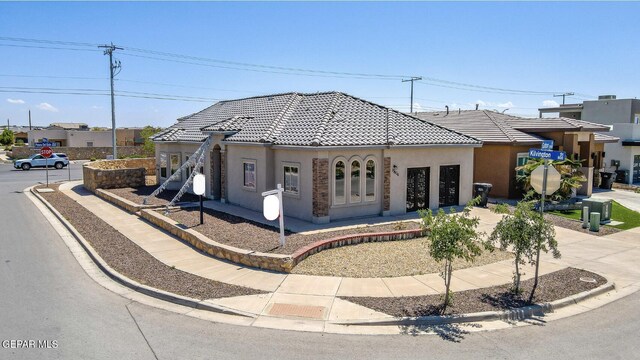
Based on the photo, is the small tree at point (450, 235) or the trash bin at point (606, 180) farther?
the trash bin at point (606, 180)

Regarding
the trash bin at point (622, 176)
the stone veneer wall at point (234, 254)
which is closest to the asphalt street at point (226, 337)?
the stone veneer wall at point (234, 254)

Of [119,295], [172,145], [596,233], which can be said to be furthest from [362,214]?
[172,145]

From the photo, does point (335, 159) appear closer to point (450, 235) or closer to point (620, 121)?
point (450, 235)

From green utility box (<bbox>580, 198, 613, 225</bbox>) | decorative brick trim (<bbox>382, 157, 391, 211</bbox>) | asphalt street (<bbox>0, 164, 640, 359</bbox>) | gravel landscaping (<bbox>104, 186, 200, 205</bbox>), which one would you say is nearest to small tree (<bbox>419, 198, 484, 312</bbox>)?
asphalt street (<bbox>0, 164, 640, 359</bbox>)

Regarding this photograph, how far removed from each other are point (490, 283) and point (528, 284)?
2.79ft

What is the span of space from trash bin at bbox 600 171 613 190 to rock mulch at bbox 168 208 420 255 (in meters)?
19.4

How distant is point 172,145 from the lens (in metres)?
26.0

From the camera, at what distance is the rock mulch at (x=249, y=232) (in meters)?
13.0

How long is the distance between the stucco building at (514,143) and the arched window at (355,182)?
9.82 m

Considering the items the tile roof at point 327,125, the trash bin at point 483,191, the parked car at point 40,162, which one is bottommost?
the trash bin at point 483,191

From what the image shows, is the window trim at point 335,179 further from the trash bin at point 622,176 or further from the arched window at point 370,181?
the trash bin at point 622,176

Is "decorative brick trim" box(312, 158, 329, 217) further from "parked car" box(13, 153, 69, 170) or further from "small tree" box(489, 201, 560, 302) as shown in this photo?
"parked car" box(13, 153, 69, 170)

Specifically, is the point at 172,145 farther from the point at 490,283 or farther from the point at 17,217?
the point at 490,283

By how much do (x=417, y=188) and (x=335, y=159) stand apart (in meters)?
4.61
